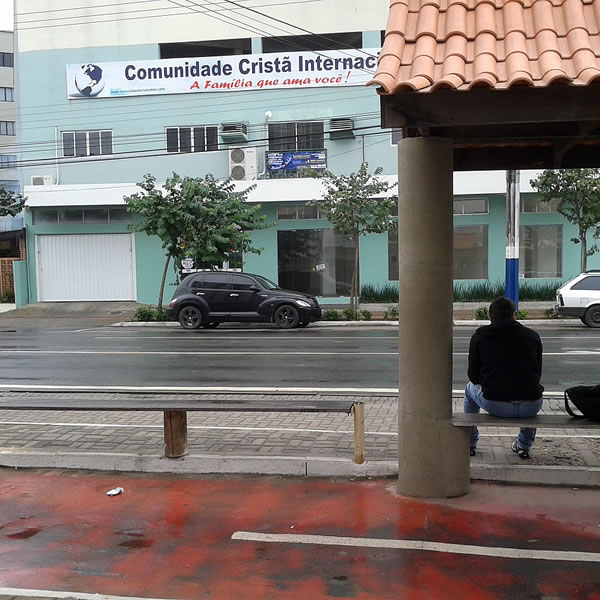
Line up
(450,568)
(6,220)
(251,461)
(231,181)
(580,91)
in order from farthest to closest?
(6,220), (231,181), (251,461), (580,91), (450,568)

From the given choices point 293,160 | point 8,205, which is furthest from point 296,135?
point 8,205

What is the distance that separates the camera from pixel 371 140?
29.1 meters

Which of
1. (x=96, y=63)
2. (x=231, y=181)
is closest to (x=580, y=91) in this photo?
(x=231, y=181)

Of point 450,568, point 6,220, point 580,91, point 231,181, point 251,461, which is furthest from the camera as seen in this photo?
point 6,220

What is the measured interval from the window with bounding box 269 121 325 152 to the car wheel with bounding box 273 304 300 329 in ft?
33.5

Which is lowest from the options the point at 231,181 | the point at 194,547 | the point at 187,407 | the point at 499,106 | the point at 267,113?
the point at 194,547

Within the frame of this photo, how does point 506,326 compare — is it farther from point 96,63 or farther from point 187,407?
point 96,63

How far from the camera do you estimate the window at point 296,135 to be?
29.4 meters

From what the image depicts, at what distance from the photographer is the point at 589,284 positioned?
2042 centimetres

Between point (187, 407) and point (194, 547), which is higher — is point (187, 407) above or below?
above

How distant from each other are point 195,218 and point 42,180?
31.3 ft

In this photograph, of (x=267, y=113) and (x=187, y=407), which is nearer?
(x=187, y=407)

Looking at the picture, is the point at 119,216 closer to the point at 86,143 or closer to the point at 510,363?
the point at 86,143

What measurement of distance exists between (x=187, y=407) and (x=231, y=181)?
22.9 meters
